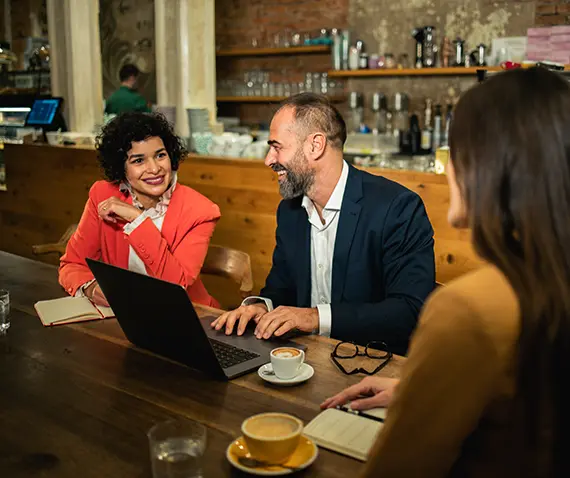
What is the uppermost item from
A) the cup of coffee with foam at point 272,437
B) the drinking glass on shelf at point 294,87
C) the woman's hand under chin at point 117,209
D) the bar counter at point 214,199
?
the drinking glass on shelf at point 294,87

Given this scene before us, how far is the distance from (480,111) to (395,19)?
570 cm

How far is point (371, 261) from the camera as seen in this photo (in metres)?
2.11

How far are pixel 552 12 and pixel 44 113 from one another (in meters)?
4.23

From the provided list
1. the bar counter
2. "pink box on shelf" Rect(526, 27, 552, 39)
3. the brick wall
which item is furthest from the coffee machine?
the bar counter

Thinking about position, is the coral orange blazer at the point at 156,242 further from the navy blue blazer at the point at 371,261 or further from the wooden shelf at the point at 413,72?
the wooden shelf at the point at 413,72

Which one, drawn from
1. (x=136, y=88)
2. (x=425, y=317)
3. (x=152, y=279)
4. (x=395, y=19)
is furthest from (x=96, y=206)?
(x=136, y=88)

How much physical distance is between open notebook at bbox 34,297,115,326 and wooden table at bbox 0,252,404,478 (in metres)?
0.06

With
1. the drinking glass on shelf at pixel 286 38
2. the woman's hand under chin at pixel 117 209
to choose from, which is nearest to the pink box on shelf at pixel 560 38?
the drinking glass on shelf at pixel 286 38

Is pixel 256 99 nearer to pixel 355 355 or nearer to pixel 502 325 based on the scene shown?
pixel 355 355

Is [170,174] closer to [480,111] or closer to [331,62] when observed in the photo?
[480,111]

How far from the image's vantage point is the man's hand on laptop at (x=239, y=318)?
1779mm

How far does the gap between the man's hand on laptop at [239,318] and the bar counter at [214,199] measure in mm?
936

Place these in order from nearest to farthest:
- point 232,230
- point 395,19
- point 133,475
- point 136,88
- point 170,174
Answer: point 133,475, point 170,174, point 232,230, point 395,19, point 136,88

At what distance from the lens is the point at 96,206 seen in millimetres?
2488
